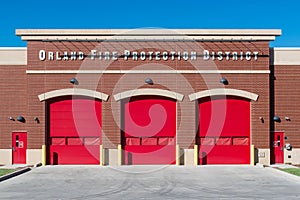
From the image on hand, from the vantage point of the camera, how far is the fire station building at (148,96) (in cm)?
2820

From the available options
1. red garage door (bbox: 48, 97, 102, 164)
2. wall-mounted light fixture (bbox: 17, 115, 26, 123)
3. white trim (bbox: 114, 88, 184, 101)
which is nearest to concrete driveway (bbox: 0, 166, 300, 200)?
red garage door (bbox: 48, 97, 102, 164)

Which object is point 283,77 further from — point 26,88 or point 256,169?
point 26,88

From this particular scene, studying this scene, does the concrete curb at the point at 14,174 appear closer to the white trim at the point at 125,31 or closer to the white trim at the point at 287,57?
the white trim at the point at 125,31

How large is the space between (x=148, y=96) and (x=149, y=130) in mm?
1981

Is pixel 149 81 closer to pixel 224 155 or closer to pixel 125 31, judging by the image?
pixel 125 31

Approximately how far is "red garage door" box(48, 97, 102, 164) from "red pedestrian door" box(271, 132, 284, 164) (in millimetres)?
10343

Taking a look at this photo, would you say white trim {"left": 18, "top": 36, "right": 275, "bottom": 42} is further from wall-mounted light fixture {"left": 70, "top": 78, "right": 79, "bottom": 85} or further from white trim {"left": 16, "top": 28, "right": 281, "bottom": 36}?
wall-mounted light fixture {"left": 70, "top": 78, "right": 79, "bottom": 85}

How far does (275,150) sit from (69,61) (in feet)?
43.6

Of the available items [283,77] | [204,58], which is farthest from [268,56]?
[204,58]

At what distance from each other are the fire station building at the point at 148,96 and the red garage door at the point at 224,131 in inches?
2.3

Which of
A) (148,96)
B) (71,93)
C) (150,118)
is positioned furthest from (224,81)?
(71,93)

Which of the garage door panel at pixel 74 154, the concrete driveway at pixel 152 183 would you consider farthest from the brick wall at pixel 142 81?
the concrete driveway at pixel 152 183

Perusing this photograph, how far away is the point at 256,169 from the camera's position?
1021 inches

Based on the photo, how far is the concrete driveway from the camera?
17547mm
